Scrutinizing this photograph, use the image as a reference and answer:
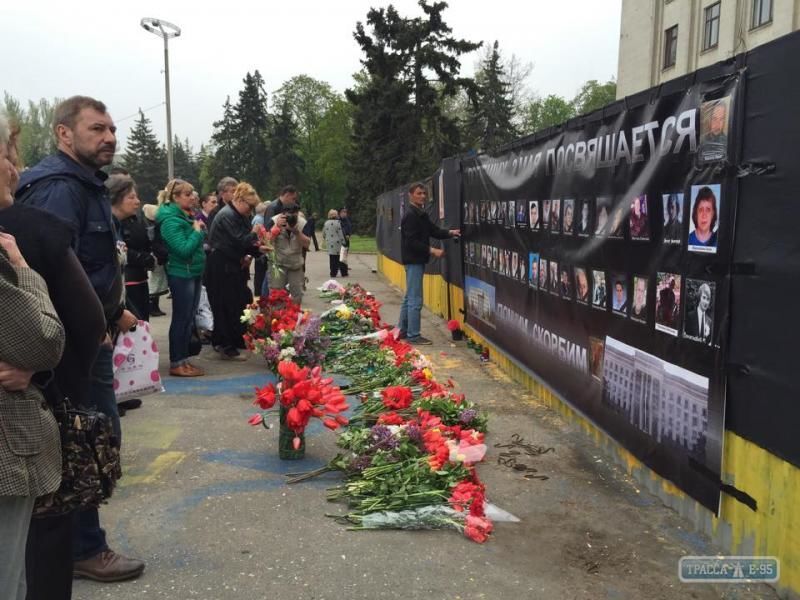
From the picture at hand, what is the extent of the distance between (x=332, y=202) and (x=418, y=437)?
7348cm

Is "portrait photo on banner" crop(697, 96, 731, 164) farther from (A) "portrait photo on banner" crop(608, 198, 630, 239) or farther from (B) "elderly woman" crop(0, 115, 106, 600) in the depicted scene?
(B) "elderly woman" crop(0, 115, 106, 600)

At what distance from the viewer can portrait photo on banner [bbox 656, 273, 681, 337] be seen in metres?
3.60

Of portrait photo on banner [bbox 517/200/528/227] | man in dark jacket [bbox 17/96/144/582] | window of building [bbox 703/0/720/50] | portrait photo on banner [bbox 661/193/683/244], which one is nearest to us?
man in dark jacket [bbox 17/96/144/582]

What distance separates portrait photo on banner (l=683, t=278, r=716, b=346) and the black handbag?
9.03 feet

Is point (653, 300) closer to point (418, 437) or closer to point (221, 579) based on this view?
point (418, 437)

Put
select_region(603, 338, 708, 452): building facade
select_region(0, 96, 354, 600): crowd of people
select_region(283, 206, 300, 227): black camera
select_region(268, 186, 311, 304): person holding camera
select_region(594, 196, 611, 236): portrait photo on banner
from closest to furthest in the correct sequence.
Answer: select_region(0, 96, 354, 600): crowd of people → select_region(603, 338, 708, 452): building facade → select_region(594, 196, 611, 236): portrait photo on banner → select_region(283, 206, 300, 227): black camera → select_region(268, 186, 311, 304): person holding camera

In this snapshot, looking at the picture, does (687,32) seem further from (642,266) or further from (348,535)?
(348,535)

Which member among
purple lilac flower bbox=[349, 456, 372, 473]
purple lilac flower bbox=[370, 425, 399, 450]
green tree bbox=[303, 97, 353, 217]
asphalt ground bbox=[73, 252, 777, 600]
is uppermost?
green tree bbox=[303, 97, 353, 217]

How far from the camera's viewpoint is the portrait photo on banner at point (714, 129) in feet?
10.5

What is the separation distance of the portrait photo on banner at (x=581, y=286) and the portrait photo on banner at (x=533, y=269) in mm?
943

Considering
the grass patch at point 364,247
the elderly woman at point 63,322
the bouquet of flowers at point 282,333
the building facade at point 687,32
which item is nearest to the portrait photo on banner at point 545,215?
the bouquet of flowers at point 282,333

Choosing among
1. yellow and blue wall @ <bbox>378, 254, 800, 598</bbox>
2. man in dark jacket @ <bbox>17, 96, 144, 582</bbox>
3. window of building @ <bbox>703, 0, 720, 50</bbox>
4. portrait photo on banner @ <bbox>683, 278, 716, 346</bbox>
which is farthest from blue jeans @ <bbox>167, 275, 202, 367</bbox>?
window of building @ <bbox>703, 0, 720, 50</bbox>

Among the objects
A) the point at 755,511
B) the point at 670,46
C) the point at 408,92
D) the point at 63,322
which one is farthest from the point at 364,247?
the point at 63,322

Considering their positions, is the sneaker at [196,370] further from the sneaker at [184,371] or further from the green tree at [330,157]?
the green tree at [330,157]
